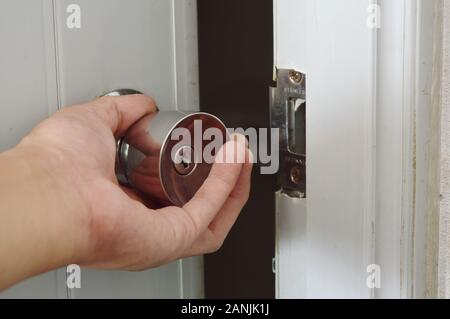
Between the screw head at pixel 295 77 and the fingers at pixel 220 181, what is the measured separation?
9cm

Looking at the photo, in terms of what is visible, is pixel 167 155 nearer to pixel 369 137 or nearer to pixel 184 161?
pixel 184 161

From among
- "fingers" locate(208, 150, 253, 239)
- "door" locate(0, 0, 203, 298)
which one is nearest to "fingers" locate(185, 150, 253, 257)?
"fingers" locate(208, 150, 253, 239)

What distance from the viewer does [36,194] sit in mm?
456

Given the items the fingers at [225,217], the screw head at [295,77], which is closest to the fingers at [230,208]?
the fingers at [225,217]

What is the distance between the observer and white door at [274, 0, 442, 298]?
56 centimetres

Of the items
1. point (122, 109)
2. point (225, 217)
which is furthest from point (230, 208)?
point (122, 109)

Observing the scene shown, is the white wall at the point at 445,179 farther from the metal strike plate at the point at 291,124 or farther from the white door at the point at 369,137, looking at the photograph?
the metal strike plate at the point at 291,124

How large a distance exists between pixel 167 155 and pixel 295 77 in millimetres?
161

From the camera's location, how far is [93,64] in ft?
1.94

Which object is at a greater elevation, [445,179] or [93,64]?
[93,64]

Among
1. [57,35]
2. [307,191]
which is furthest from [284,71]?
[57,35]

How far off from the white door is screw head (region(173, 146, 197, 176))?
0.12 metres
